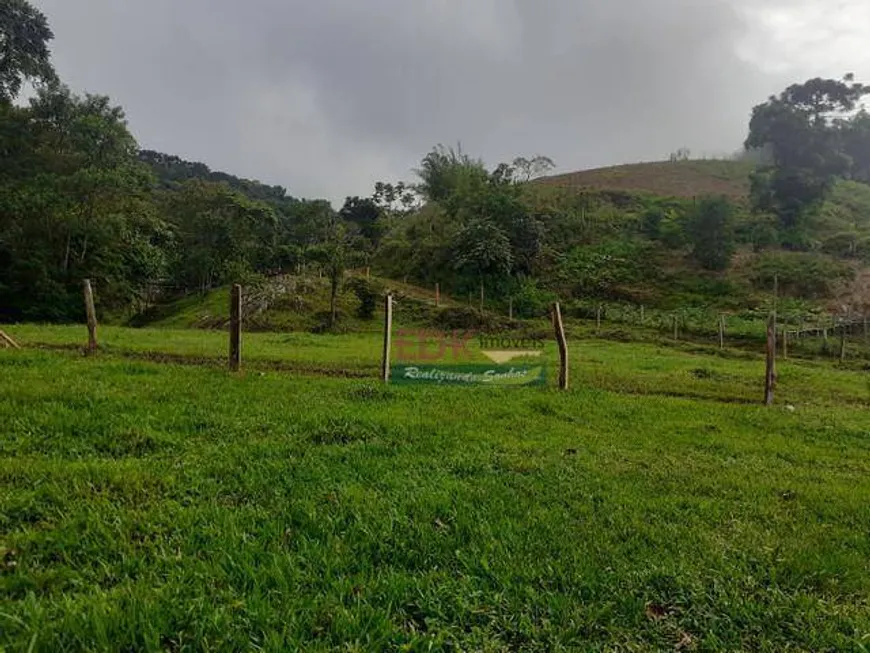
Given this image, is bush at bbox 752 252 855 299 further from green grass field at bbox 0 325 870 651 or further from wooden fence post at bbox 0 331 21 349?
wooden fence post at bbox 0 331 21 349

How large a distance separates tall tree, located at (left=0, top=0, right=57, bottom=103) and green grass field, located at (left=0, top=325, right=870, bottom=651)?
31094 millimetres

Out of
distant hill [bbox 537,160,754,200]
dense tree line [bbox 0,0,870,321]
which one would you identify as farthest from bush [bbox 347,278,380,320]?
distant hill [bbox 537,160,754,200]

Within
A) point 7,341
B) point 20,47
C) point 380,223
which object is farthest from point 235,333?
point 380,223

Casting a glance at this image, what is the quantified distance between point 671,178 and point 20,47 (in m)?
71.5

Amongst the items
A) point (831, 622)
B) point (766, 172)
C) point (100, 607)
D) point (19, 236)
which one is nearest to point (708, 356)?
point (831, 622)

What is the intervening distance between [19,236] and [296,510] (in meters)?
28.9

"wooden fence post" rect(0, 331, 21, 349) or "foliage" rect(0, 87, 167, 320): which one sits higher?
"foliage" rect(0, 87, 167, 320)

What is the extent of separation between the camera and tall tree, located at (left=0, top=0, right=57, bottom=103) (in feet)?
92.9

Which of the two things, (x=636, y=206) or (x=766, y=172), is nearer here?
(x=766, y=172)

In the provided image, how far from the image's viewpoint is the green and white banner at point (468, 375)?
1034cm

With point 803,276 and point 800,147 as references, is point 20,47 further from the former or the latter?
point 800,147

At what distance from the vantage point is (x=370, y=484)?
4.49 m

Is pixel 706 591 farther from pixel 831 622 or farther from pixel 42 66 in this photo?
pixel 42 66

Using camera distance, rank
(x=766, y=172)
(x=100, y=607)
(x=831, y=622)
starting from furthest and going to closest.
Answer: (x=766, y=172) < (x=831, y=622) < (x=100, y=607)
